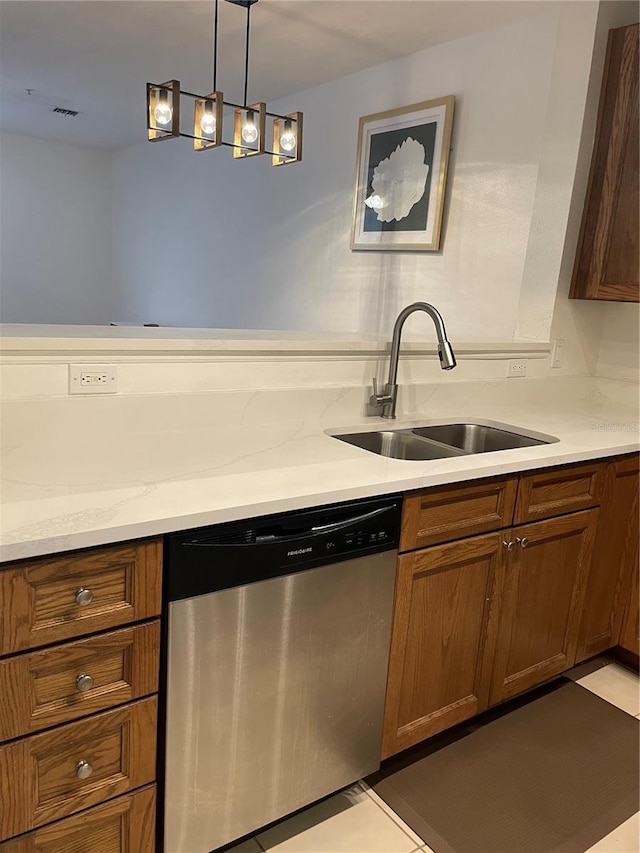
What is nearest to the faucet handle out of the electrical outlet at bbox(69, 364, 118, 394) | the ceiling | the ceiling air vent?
the electrical outlet at bbox(69, 364, 118, 394)

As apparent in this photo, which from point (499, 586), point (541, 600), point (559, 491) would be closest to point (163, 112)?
point (559, 491)

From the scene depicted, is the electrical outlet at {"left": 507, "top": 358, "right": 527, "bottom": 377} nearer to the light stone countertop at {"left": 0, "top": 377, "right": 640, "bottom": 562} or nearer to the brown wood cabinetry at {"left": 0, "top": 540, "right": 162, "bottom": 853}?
the light stone countertop at {"left": 0, "top": 377, "right": 640, "bottom": 562}

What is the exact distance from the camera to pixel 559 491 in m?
2.01

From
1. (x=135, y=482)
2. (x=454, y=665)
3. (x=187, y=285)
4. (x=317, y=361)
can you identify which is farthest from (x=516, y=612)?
(x=187, y=285)

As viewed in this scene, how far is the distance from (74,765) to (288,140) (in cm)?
262

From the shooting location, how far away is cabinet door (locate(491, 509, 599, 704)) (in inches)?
77.9

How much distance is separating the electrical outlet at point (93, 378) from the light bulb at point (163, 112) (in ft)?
4.23

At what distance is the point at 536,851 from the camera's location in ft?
5.43

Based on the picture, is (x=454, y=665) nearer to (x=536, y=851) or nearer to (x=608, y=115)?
(x=536, y=851)

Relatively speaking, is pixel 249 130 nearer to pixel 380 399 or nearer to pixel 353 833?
pixel 380 399

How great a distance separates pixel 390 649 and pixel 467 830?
1.67ft

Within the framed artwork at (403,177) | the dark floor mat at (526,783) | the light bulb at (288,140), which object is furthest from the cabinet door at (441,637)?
the light bulb at (288,140)

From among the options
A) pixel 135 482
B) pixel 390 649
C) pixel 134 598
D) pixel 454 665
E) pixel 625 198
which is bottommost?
pixel 454 665

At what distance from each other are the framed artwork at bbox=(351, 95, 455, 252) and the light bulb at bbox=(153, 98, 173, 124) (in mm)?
1274
